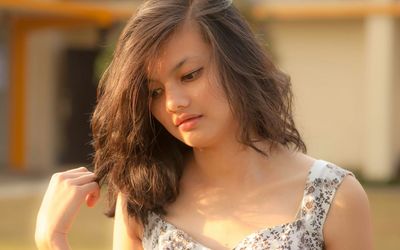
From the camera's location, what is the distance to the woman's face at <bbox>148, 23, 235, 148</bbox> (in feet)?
7.21

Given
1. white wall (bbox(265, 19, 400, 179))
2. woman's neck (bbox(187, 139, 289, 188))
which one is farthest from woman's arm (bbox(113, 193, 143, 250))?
white wall (bbox(265, 19, 400, 179))

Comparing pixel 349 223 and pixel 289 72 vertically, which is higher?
pixel 349 223

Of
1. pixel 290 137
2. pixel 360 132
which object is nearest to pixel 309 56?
pixel 360 132

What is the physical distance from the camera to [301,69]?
720 inches

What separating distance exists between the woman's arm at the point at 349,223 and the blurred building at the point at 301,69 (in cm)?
1386

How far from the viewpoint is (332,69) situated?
18.1 meters

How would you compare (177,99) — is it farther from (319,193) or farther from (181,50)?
(319,193)

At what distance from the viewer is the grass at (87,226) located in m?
9.55

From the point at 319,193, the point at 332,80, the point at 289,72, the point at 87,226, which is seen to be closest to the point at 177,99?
the point at 319,193

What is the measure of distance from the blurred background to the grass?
2187mm

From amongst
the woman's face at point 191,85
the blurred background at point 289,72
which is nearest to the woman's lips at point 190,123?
the woman's face at point 191,85

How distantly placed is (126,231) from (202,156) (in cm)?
25

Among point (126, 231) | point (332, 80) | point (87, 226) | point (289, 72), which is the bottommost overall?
point (87, 226)

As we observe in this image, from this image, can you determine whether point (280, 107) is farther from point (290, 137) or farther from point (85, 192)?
point (85, 192)
